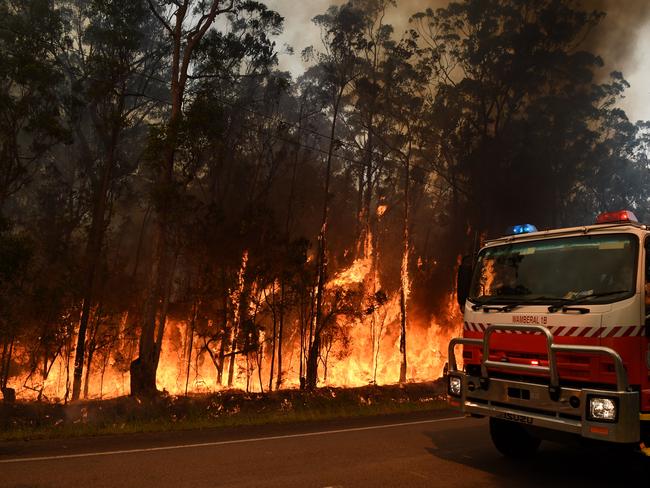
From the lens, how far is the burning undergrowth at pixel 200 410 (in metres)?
10.2

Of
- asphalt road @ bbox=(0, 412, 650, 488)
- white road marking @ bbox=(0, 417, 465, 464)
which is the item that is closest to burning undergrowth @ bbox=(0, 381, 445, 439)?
asphalt road @ bbox=(0, 412, 650, 488)

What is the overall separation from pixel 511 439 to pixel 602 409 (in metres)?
2.29

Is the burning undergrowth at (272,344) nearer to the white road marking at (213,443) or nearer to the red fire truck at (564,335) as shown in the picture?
the white road marking at (213,443)

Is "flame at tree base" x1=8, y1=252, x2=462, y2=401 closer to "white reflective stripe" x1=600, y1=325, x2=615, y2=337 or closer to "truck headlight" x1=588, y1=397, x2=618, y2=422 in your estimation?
"white reflective stripe" x1=600, y1=325, x2=615, y2=337

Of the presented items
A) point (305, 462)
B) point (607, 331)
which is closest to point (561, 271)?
point (607, 331)

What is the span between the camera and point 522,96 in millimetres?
40531

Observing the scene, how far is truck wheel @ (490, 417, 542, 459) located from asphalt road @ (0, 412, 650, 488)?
15cm

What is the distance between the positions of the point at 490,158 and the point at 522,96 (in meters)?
4.86

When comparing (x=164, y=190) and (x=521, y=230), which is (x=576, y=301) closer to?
(x=521, y=230)

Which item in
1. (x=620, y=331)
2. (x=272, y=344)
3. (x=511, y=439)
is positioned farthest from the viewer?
(x=272, y=344)

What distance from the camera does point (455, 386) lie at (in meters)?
6.81

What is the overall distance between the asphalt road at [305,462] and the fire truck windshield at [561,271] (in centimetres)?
197

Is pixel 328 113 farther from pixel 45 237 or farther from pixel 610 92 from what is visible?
pixel 610 92

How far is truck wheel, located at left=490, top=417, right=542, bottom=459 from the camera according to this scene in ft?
24.2
